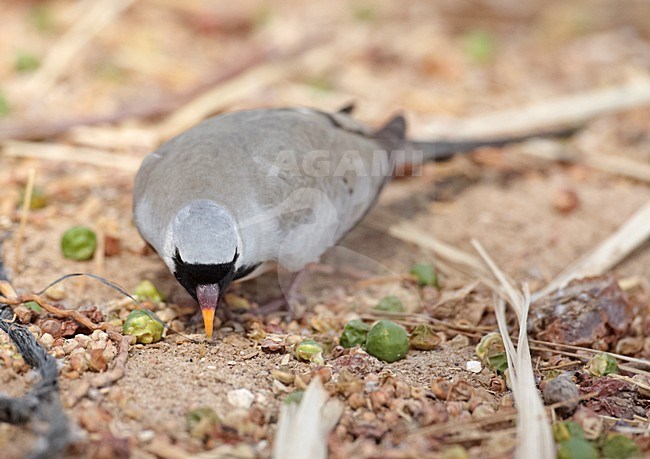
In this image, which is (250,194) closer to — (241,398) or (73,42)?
(241,398)

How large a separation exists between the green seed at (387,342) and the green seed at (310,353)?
0.25 meters

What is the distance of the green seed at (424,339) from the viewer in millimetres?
3779

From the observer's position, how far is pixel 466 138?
244 inches

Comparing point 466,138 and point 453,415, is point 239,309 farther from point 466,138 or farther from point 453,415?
point 466,138

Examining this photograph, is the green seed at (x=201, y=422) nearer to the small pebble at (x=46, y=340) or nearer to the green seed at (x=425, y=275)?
the small pebble at (x=46, y=340)

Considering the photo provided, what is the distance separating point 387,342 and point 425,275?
1008 millimetres

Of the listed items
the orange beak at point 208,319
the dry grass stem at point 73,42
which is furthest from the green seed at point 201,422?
the dry grass stem at point 73,42

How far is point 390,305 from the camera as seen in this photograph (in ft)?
13.7

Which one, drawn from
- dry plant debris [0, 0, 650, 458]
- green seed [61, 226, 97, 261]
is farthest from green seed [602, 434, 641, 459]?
green seed [61, 226, 97, 261]

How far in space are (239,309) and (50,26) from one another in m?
4.72

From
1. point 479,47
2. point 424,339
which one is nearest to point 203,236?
point 424,339

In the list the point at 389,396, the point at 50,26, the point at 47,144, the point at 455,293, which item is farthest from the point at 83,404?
the point at 50,26

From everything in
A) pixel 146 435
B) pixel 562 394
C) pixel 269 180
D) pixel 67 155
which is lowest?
pixel 146 435

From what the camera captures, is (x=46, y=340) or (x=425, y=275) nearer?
(x=46, y=340)
